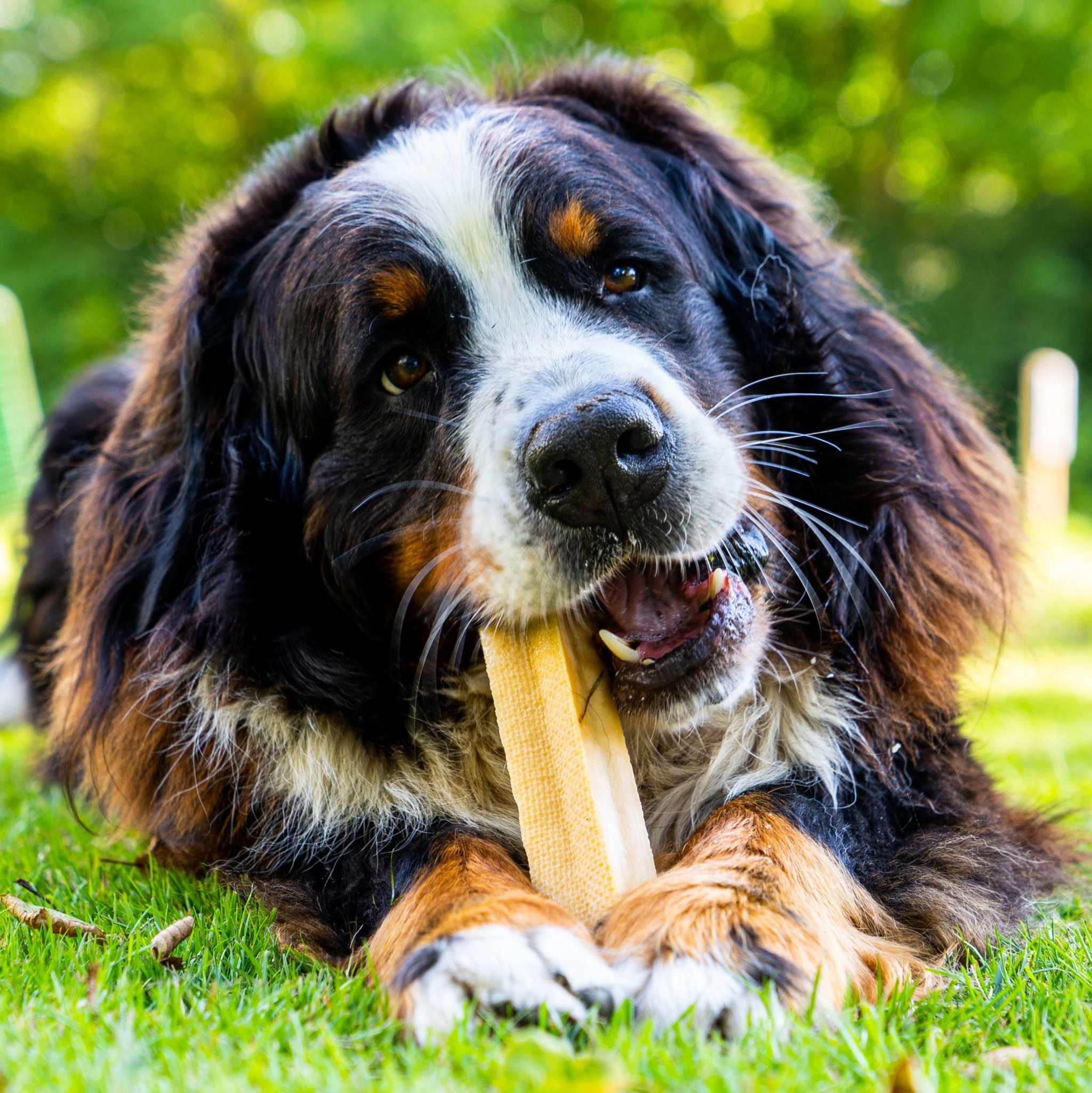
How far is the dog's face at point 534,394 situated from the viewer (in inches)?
86.7

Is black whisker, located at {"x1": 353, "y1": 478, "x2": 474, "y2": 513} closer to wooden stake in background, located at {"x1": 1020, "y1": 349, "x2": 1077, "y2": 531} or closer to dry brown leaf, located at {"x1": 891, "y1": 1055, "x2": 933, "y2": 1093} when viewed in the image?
dry brown leaf, located at {"x1": 891, "y1": 1055, "x2": 933, "y2": 1093}

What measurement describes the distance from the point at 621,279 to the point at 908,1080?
1.68 meters

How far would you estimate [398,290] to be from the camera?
249 cm

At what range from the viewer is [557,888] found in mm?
2045

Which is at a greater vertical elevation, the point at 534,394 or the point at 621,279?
the point at 621,279

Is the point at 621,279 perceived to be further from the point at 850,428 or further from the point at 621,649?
the point at 621,649

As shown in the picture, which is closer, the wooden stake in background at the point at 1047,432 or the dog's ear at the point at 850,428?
the dog's ear at the point at 850,428

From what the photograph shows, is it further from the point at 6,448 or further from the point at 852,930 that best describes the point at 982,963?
the point at 6,448

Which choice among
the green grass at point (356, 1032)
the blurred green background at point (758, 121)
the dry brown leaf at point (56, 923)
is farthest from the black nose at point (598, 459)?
the blurred green background at point (758, 121)

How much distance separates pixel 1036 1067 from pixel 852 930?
46cm

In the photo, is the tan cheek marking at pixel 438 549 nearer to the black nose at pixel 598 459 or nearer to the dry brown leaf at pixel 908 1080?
the black nose at pixel 598 459

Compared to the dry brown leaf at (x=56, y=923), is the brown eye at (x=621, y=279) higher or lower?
higher

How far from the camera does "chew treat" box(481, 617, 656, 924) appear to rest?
2029 mm

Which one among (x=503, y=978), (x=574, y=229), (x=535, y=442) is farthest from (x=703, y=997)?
(x=574, y=229)
